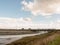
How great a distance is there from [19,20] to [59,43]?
617cm

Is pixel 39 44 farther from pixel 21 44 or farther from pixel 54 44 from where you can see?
pixel 21 44

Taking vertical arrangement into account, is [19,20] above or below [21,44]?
above

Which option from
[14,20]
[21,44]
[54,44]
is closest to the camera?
[54,44]

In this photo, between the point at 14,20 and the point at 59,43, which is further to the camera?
the point at 14,20

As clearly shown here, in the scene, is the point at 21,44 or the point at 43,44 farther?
the point at 21,44

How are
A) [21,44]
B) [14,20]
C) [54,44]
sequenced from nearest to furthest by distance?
[54,44]
[21,44]
[14,20]

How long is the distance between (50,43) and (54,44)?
1.52 ft

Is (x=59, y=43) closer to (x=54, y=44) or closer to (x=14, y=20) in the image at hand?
(x=54, y=44)

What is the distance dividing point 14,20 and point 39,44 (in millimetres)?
5414

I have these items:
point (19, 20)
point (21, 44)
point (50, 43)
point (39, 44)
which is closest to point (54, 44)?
point (50, 43)

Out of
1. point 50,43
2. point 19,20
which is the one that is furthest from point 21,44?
point 50,43

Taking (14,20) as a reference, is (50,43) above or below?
below

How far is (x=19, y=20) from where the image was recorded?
1648 centimetres

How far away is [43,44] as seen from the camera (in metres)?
11.8
